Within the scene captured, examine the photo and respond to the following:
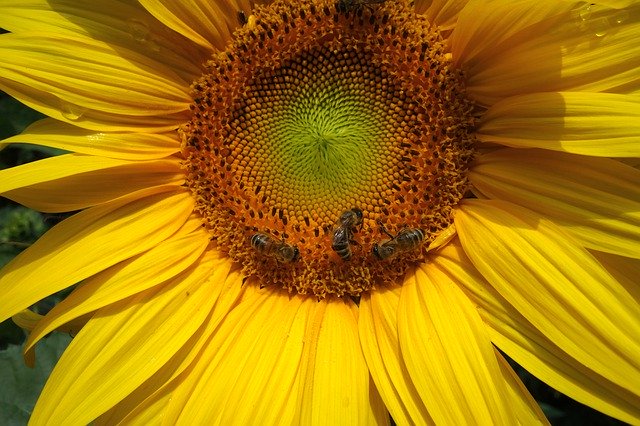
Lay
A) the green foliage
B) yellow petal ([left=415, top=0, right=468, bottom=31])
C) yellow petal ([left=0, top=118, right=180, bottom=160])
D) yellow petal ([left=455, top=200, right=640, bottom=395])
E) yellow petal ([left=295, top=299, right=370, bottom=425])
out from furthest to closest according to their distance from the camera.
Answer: the green foliage < yellow petal ([left=0, top=118, right=180, bottom=160]) < yellow petal ([left=415, top=0, right=468, bottom=31]) < yellow petal ([left=295, top=299, right=370, bottom=425]) < yellow petal ([left=455, top=200, right=640, bottom=395])

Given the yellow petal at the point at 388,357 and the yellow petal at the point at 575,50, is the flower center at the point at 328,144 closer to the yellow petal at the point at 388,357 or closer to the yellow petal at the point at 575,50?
the yellow petal at the point at 388,357

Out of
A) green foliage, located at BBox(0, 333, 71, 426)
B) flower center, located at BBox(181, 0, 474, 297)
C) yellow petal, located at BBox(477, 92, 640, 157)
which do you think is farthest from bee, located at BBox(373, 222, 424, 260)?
green foliage, located at BBox(0, 333, 71, 426)

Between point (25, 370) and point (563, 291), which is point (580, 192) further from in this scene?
point (25, 370)

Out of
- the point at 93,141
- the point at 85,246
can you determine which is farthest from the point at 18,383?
the point at 93,141

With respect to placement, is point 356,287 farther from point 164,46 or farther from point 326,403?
point 164,46

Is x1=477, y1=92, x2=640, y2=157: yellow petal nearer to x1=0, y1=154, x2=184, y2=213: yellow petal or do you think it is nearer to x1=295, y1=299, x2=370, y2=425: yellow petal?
x1=295, y1=299, x2=370, y2=425: yellow petal

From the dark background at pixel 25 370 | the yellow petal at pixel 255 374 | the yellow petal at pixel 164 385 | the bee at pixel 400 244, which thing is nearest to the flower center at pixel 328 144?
the bee at pixel 400 244
